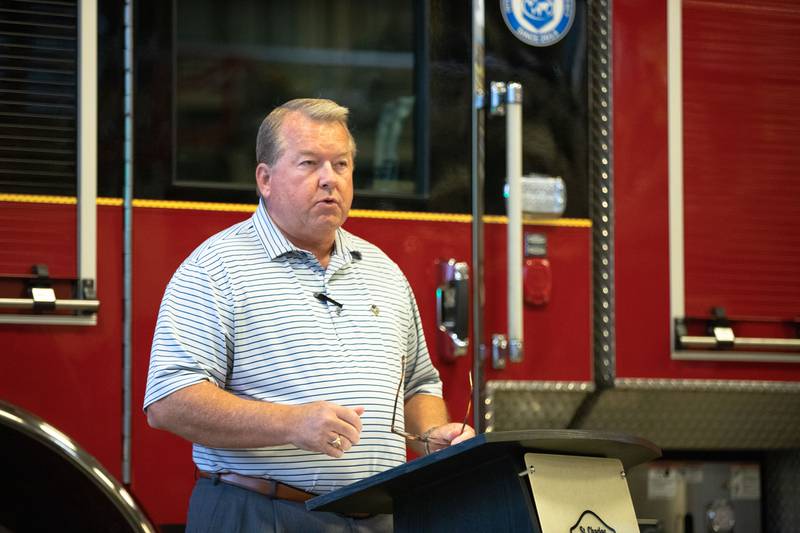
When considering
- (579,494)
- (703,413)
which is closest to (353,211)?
(703,413)

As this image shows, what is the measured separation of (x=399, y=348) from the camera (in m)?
2.92

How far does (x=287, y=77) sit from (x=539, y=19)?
761 mm

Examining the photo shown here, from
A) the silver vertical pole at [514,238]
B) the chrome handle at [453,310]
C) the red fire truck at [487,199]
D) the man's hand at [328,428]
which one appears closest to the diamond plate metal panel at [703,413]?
the red fire truck at [487,199]

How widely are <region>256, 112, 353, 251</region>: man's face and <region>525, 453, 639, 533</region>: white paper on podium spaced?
2.71ft

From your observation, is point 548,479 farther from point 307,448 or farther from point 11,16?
point 11,16

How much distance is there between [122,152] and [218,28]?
414 mm

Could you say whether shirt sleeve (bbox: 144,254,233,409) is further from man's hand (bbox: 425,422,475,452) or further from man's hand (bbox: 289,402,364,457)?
man's hand (bbox: 425,422,475,452)

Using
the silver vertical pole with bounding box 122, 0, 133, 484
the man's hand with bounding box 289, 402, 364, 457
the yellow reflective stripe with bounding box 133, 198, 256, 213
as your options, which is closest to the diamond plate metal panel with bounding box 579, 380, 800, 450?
the yellow reflective stripe with bounding box 133, 198, 256, 213

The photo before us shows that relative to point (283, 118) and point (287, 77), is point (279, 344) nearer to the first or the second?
point (283, 118)

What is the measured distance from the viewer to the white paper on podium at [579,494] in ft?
7.22

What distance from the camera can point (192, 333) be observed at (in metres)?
2.67

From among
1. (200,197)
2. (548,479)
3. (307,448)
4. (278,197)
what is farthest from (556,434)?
(200,197)

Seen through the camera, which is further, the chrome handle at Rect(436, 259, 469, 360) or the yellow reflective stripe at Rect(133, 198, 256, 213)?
the chrome handle at Rect(436, 259, 469, 360)

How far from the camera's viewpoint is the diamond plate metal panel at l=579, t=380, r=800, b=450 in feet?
12.1
